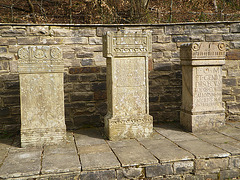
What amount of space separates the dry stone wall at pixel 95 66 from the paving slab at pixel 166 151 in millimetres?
1396

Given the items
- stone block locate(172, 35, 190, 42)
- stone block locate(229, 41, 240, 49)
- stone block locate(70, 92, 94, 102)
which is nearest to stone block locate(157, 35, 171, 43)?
stone block locate(172, 35, 190, 42)

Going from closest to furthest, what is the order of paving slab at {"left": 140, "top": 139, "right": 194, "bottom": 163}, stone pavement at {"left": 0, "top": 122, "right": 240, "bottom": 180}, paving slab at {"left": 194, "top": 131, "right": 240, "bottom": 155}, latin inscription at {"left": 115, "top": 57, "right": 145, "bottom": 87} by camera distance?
stone pavement at {"left": 0, "top": 122, "right": 240, "bottom": 180} < paving slab at {"left": 140, "top": 139, "right": 194, "bottom": 163} < paving slab at {"left": 194, "top": 131, "right": 240, "bottom": 155} < latin inscription at {"left": 115, "top": 57, "right": 145, "bottom": 87}

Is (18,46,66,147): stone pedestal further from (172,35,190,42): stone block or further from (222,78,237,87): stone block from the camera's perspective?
(222,78,237,87): stone block

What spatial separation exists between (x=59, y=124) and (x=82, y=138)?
512 millimetres

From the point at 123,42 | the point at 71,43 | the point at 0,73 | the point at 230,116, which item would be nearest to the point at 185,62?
the point at 123,42

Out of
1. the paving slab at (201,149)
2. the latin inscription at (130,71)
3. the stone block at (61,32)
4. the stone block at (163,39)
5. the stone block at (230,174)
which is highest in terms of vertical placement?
Answer: the stone block at (61,32)

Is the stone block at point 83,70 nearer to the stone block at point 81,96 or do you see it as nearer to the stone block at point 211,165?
the stone block at point 81,96

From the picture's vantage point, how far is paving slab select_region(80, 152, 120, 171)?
9.94ft

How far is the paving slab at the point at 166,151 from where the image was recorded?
324cm

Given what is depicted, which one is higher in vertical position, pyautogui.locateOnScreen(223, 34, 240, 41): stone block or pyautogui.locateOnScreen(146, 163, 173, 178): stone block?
pyautogui.locateOnScreen(223, 34, 240, 41): stone block

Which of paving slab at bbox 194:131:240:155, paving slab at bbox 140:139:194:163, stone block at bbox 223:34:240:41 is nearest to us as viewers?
paving slab at bbox 140:139:194:163

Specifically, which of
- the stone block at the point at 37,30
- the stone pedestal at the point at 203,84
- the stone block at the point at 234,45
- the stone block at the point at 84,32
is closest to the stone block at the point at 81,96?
the stone block at the point at 84,32

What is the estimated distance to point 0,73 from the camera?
182 inches

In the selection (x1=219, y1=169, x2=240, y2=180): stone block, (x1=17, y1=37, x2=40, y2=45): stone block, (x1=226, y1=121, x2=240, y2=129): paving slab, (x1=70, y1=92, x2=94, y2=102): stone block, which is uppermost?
(x1=17, y1=37, x2=40, y2=45): stone block
